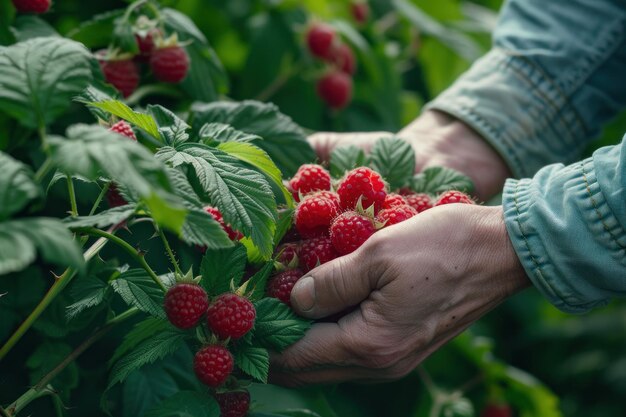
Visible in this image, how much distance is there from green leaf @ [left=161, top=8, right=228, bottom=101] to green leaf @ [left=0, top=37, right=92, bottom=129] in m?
0.55

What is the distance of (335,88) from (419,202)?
79 centimetres

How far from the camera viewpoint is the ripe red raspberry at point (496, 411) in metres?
2.21

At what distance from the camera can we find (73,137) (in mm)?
812

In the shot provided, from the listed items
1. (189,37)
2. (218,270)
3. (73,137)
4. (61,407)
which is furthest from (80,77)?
(189,37)

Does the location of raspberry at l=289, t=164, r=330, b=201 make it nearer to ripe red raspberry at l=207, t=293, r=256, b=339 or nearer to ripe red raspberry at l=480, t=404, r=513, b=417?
ripe red raspberry at l=207, t=293, r=256, b=339

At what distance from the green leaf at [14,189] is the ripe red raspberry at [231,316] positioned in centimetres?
34

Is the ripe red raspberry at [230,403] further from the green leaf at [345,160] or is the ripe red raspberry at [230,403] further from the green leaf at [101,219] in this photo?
the green leaf at [345,160]

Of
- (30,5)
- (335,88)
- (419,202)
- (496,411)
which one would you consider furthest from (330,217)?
(496,411)

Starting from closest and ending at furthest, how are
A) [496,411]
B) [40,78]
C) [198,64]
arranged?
[40,78]
[198,64]
[496,411]

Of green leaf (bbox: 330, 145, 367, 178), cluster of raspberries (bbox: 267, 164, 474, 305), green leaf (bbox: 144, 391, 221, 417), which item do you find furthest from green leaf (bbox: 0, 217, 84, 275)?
green leaf (bbox: 330, 145, 367, 178)

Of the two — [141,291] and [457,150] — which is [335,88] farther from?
[141,291]

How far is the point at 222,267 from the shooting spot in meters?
1.08

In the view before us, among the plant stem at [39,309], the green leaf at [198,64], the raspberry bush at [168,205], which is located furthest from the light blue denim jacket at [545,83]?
the plant stem at [39,309]

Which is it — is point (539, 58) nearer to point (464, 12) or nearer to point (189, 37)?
point (189, 37)
